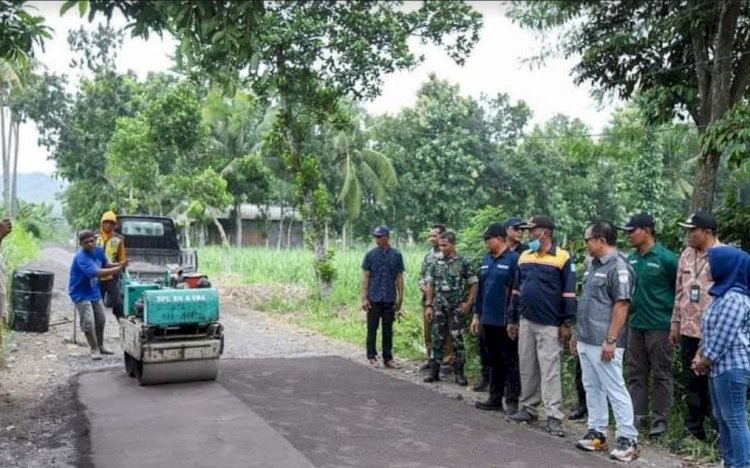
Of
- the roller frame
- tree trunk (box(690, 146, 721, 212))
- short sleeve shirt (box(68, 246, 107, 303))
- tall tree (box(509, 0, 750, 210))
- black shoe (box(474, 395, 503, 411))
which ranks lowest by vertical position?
black shoe (box(474, 395, 503, 411))

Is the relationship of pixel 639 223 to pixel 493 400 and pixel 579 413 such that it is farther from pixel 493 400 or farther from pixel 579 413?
pixel 493 400

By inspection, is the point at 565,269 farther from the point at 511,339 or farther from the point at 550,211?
the point at 550,211

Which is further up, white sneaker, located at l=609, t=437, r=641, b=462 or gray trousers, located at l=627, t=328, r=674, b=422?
gray trousers, located at l=627, t=328, r=674, b=422

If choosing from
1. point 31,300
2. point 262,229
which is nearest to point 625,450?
point 31,300

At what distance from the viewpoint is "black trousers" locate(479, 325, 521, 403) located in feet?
21.5

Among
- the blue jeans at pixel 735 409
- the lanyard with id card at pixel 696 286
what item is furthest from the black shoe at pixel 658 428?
the blue jeans at pixel 735 409

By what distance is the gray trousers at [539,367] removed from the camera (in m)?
5.86

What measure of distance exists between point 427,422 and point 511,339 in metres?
1.08

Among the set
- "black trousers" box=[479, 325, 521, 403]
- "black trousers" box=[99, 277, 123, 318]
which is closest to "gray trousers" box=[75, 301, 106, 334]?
"black trousers" box=[99, 277, 123, 318]

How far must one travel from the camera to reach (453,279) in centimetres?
775

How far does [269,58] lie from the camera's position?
42.2 ft

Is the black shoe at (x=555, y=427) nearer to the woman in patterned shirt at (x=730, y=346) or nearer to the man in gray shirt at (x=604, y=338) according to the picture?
the man in gray shirt at (x=604, y=338)

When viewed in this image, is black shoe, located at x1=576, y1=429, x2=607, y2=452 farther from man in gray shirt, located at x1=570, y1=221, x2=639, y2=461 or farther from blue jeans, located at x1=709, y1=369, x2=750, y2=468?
blue jeans, located at x1=709, y1=369, x2=750, y2=468

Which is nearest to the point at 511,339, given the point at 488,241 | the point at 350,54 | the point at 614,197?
the point at 488,241
